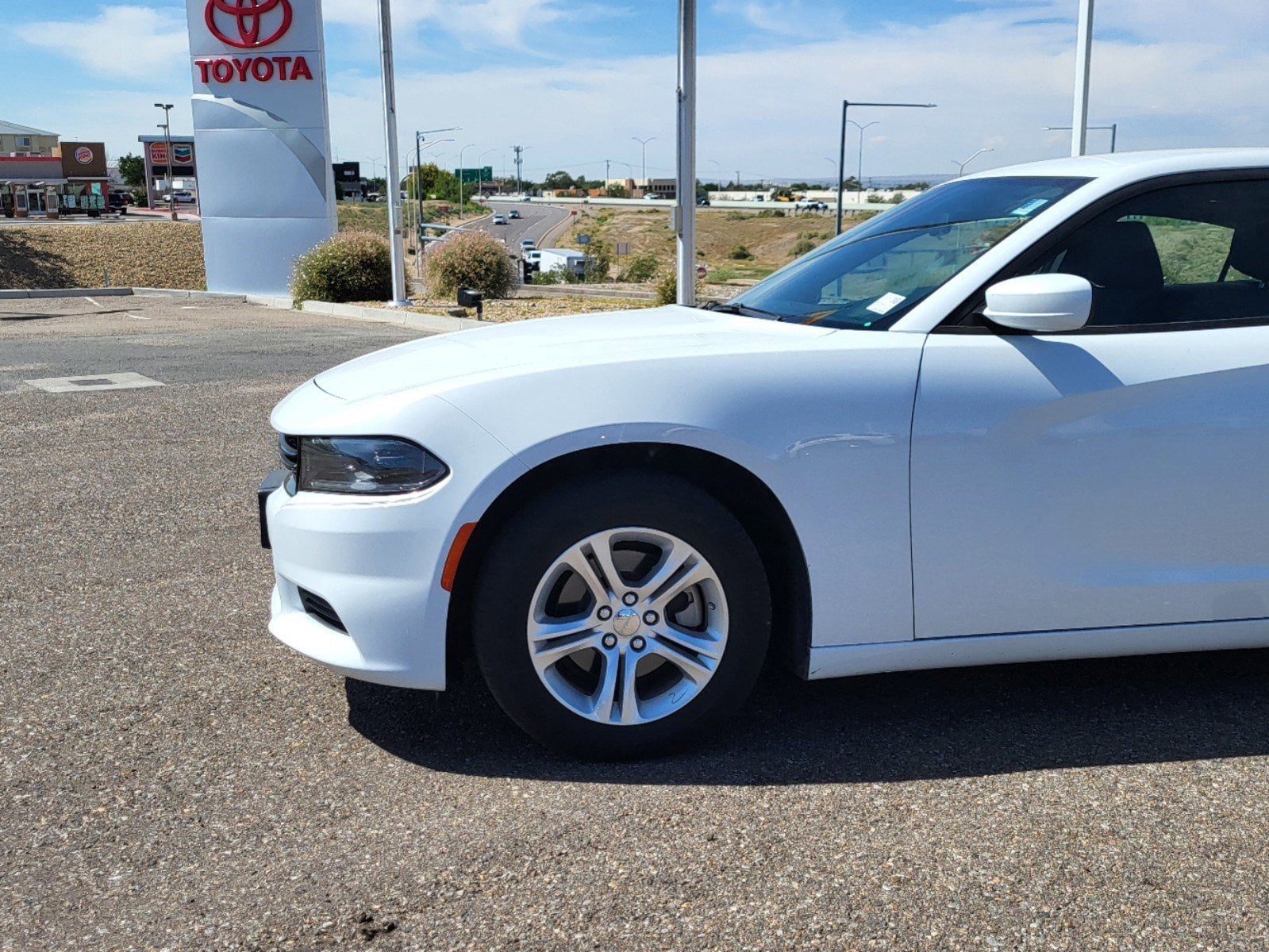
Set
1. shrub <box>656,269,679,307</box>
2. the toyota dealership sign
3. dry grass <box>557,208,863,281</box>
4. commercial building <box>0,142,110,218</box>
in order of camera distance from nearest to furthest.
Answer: shrub <box>656,269,679,307</box>, the toyota dealership sign, dry grass <box>557,208,863,281</box>, commercial building <box>0,142,110,218</box>

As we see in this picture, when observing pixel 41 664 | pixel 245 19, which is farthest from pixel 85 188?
pixel 41 664

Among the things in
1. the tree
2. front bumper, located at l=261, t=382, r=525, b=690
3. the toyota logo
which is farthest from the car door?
the tree

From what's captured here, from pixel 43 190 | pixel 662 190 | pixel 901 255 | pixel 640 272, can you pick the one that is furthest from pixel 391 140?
pixel 662 190

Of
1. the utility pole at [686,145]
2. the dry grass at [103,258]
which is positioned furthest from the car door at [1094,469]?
the dry grass at [103,258]

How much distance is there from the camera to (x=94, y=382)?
449 inches

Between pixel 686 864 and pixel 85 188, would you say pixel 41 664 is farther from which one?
pixel 85 188

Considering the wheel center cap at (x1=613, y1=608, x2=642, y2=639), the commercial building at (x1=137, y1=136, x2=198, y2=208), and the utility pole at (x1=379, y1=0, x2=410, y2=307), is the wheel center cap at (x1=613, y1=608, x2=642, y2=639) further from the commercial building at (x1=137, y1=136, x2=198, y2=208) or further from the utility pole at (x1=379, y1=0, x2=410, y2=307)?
the commercial building at (x1=137, y1=136, x2=198, y2=208)

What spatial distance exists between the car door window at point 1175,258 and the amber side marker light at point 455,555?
1752 mm

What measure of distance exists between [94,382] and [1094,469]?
402 inches

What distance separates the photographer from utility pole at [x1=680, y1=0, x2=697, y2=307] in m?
17.7

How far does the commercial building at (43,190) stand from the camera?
89.9 metres

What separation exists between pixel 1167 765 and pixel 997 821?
2.19 feet

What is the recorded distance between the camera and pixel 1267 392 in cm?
349

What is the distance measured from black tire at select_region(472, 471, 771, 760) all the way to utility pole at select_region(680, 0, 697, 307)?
14725 millimetres
